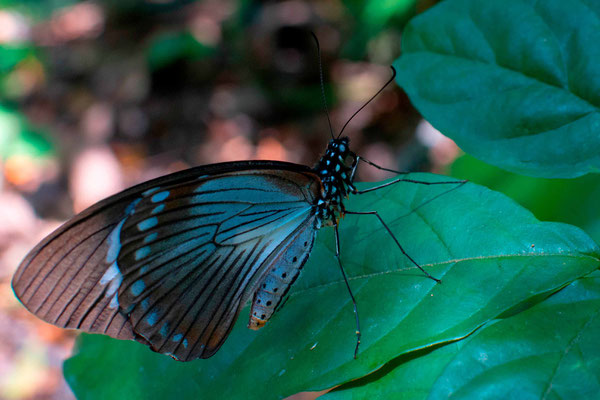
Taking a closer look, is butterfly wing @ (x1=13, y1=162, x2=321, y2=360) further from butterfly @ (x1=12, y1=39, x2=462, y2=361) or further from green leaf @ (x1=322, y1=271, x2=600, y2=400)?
green leaf @ (x1=322, y1=271, x2=600, y2=400)

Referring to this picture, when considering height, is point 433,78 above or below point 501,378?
above

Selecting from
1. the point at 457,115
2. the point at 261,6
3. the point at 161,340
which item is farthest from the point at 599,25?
the point at 261,6

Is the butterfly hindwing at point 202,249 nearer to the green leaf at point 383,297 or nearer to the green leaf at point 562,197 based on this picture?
the green leaf at point 383,297

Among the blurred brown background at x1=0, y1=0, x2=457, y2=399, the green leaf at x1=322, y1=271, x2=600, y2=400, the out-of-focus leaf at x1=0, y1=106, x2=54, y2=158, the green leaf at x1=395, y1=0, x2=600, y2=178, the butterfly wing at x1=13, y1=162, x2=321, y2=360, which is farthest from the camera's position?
the out-of-focus leaf at x1=0, y1=106, x2=54, y2=158

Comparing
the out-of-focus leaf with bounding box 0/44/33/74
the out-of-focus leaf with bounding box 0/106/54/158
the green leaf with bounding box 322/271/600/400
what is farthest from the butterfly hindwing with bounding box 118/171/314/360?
the out-of-focus leaf with bounding box 0/44/33/74

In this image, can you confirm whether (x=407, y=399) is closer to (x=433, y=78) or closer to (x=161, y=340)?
(x=161, y=340)

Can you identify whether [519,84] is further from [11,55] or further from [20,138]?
[11,55]
